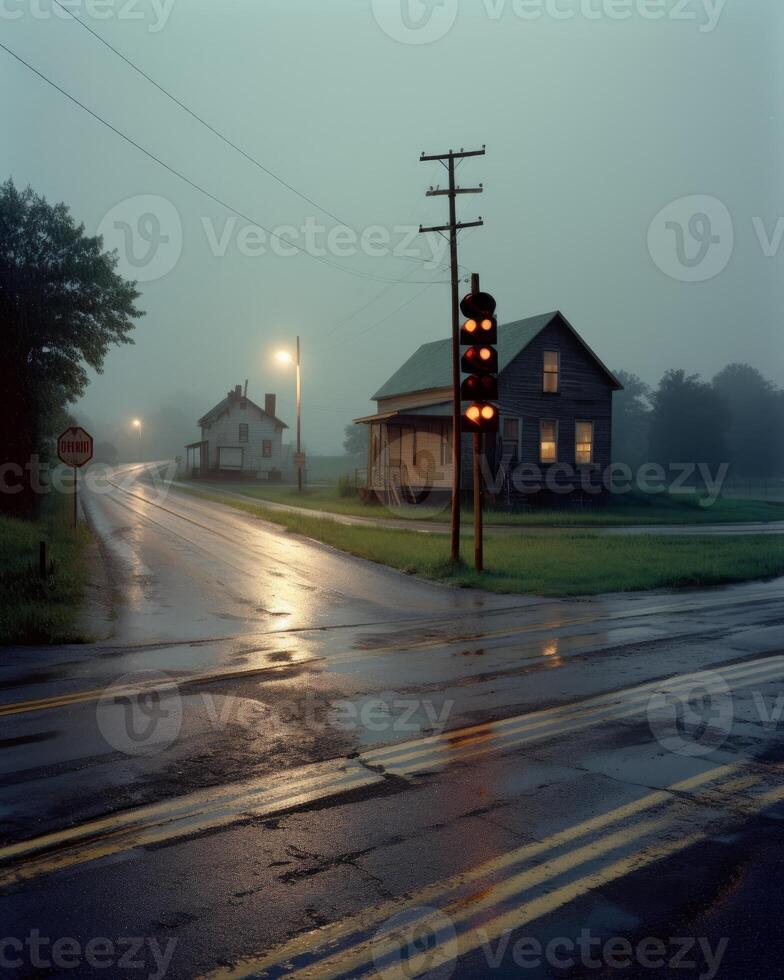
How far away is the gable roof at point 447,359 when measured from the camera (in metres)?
41.2

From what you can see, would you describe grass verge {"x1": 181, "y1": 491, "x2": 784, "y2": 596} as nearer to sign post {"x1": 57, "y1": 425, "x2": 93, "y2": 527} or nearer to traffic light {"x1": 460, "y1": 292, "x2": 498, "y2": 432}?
traffic light {"x1": 460, "y1": 292, "x2": 498, "y2": 432}

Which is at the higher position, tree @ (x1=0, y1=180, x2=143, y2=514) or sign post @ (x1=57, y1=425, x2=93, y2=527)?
tree @ (x1=0, y1=180, x2=143, y2=514)

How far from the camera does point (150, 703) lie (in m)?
7.61

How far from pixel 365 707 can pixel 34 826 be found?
10.7ft

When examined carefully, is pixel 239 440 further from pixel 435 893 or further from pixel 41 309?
pixel 435 893

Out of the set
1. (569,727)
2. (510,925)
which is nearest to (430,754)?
(569,727)

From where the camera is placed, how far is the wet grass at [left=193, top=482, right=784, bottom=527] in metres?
35.6

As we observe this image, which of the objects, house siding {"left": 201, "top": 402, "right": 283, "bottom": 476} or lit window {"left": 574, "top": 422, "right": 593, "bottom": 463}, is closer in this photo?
lit window {"left": 574, "top": 422, "right": 593, "bottom": 463}

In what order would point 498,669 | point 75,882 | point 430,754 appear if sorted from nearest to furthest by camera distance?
point 75,882
point 430,754
point 498,669

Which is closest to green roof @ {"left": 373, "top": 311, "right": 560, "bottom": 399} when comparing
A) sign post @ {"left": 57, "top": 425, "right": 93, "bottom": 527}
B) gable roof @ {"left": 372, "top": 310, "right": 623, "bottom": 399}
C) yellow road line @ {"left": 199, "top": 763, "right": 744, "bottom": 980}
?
gable roof @ {"left": 372, "top": 310, "right": 623, "bottom": 399}

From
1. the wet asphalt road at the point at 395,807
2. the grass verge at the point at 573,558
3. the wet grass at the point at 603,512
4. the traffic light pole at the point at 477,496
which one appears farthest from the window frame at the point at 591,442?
the wet asphalt road at the point at 395,807

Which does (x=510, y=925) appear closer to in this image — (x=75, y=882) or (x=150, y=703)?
(x=75, y=882)

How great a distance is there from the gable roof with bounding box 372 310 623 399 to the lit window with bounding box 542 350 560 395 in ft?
4.73

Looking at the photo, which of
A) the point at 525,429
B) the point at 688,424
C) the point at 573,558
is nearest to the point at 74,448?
the point at 573,558
